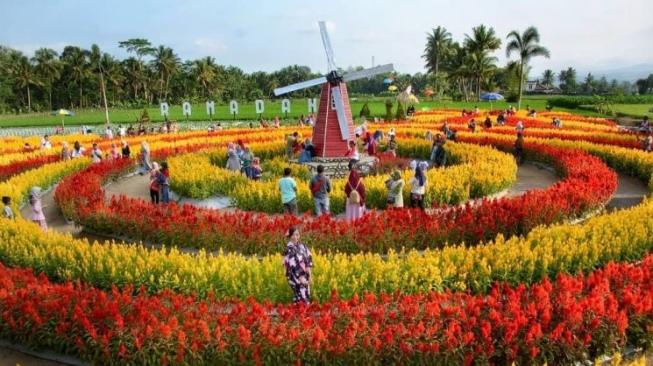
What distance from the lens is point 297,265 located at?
6.30 meters

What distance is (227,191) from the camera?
46.7 feet

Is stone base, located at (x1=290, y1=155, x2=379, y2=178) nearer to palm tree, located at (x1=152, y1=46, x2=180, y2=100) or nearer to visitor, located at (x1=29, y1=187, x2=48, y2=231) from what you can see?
visitor, located at (x1=29, y1=187, x2=48, y2=231)

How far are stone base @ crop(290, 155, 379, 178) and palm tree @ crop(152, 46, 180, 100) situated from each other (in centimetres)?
6569

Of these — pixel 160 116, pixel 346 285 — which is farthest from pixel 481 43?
pixel 346 285

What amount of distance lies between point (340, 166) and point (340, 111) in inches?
86.9

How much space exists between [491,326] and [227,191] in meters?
10.1

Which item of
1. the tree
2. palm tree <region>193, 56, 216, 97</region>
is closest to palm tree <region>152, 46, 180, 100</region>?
palm tree <region>193, 56, 216, 97</region>

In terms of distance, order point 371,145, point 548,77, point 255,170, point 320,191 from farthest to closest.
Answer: point 548,77
point 371,145
point 255,170
point 320,191

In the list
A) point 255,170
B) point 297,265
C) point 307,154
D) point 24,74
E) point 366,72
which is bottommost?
point 297,265

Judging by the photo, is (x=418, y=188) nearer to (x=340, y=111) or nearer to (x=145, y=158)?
(x=340, y=111)

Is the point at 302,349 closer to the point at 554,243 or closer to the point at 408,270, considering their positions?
the point at 408,270

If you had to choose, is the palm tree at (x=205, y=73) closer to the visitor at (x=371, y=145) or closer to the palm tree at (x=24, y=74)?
the palm tree at (x=24, y=74)

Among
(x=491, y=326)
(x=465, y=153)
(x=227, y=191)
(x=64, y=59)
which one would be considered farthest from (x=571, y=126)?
(x=64, y=59)

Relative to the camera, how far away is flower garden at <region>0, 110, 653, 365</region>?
17.0ft
